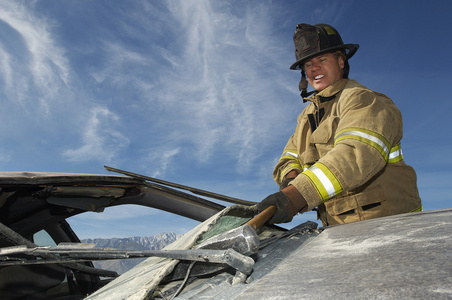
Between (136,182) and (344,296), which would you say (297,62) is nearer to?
(136,182)

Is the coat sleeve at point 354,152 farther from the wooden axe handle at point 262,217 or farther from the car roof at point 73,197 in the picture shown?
the car roof at point 73,197

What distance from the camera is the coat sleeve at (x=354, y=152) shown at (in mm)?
1866

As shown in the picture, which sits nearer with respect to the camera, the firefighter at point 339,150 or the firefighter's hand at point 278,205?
the firefighter's hand at point 278,205

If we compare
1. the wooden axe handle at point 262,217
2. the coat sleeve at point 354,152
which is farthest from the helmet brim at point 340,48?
the wooden axe handle at point 262,217

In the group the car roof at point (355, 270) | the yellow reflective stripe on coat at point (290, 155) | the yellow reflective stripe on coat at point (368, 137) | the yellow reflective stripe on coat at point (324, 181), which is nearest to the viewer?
the car roof at point (355, 270)

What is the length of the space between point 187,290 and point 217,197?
1.78 meters

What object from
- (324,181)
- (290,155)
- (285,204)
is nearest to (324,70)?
(290,155)

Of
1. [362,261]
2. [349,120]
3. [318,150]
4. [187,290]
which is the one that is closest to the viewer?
[362,261]

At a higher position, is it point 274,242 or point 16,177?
point 16,177

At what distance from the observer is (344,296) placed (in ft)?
2.20

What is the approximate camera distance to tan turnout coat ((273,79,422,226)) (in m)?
1.90

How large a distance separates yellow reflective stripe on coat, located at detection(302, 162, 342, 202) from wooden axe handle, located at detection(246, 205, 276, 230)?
32 cm

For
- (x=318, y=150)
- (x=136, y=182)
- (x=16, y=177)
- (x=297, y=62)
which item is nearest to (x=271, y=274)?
(x=16, y=177)

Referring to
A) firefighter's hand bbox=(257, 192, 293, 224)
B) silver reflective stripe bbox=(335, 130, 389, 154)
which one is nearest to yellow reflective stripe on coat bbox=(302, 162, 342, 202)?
firefighter's hand bbox=(257, 192, 293, 224)
